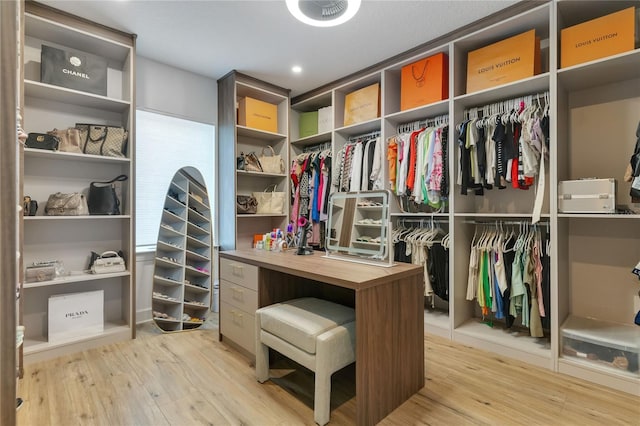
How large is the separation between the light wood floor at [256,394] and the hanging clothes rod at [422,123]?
2131mm

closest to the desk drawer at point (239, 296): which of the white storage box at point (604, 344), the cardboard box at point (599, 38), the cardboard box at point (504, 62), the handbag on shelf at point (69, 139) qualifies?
the handbag on shelf at point (69, 139)

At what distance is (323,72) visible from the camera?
3457mm

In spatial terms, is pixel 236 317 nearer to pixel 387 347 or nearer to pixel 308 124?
pixel 387 347

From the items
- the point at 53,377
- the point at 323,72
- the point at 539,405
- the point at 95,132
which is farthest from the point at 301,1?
the point at 53,377

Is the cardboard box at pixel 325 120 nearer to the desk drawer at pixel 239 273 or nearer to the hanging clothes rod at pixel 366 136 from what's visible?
the hanging clothes rod at pixel 366 136

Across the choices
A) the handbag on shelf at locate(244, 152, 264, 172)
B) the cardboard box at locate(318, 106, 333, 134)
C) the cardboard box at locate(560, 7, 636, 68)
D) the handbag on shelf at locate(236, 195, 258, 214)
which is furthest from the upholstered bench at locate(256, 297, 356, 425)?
the cardboard box at locate(318, 106, 333, 134)

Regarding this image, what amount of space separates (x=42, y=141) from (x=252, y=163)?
1.88m

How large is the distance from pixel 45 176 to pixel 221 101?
6.07 ft

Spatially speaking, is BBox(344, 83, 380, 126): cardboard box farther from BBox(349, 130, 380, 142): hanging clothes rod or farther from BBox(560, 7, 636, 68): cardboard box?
BBox(560, 7, 636, 68): cardboard box

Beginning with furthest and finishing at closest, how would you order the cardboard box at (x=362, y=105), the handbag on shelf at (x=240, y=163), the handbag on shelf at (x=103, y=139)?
1. the handbag on shelf at (x=240, y=163)
2. the cardboard box at (x=362, y=105)
3. the handbag on shelf at (x=103, y=139)

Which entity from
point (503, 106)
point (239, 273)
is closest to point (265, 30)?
point (239, 273)

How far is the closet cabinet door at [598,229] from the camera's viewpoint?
2.01m

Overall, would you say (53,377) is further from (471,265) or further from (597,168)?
(597,168)

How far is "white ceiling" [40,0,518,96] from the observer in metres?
2.30
